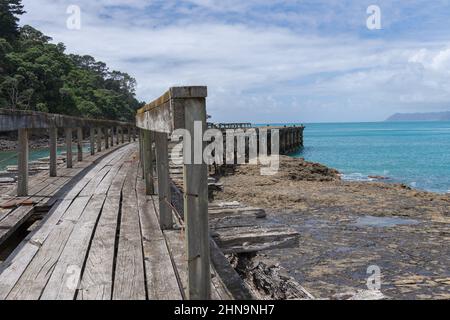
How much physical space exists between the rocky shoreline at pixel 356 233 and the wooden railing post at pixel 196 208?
4.80 m

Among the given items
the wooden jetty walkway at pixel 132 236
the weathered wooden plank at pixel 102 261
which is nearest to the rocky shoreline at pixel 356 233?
the wooden jetty walkway at pixel 132 236

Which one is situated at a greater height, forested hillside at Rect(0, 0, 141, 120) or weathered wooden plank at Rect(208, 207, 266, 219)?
forested hillside at Rect(0, 0, 141, 120)

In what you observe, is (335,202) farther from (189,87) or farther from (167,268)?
(189,87)

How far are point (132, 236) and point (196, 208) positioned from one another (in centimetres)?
257

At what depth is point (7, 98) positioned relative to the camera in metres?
54.8

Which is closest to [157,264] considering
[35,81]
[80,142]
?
[80,142]

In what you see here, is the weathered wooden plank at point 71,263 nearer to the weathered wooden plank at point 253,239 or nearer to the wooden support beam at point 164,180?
the wooden support beam at point 164,180

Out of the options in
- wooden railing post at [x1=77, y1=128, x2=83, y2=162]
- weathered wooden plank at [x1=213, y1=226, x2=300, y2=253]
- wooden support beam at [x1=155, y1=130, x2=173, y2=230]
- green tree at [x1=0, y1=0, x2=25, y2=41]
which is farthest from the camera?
green tree at [x1=0, y1=0, x2=25, y2=41]

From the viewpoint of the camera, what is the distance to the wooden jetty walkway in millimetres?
3018

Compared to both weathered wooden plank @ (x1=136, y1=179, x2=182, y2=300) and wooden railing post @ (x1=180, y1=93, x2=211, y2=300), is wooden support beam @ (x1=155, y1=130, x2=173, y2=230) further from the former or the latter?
wooden railing post @ (x1=180, y1=93, x2=211, y2=300)

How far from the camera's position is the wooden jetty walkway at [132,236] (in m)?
3.02

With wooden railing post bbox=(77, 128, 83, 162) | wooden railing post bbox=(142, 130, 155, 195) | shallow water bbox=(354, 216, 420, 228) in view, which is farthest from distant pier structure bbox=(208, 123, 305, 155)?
wooden railing post bbox=(142, 130, 155, 195)
